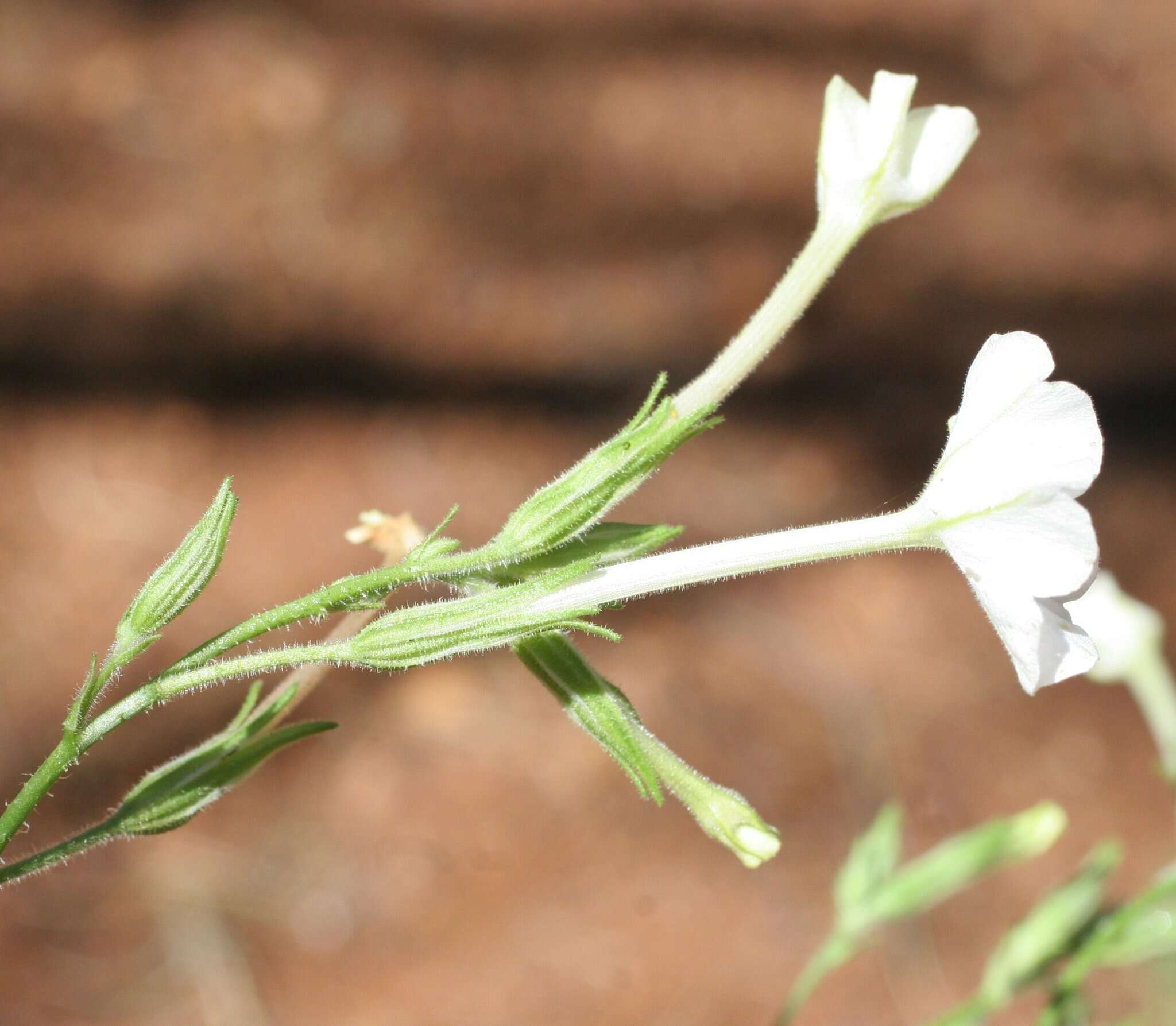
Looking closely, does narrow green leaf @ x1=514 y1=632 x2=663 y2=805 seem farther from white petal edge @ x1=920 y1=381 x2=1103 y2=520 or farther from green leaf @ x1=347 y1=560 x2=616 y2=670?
white petal edge @ x1=920 y1=381 x2=1103 y2=520

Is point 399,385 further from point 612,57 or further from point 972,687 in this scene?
point 972,687

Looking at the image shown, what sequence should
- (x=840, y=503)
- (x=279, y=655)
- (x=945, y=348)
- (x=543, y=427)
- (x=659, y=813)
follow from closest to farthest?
(x=279, y=655), (x=659, y=813), (x=543, y=427), (x=840, y=503), (x=945, y=348)

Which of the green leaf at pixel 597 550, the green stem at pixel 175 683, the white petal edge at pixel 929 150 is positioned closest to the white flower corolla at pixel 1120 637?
the white petal edge at pixel 929 150

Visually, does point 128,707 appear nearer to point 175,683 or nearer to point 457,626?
point 175,683

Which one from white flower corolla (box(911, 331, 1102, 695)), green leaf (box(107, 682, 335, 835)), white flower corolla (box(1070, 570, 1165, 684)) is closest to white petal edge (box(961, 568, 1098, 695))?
white flower corolla (box(911, 331, 1102, 695))

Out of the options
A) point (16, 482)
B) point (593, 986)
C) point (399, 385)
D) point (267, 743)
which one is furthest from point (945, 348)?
point (267, 743)

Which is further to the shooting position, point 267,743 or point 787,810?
point 787,810

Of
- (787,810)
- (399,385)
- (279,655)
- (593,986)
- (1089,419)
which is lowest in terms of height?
(1089,419)
